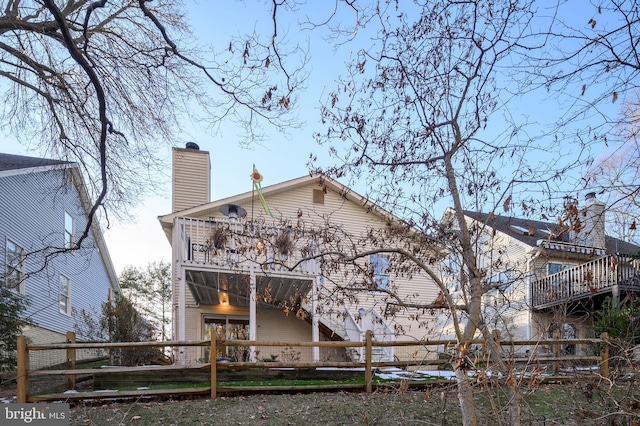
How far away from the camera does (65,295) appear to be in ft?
51.9

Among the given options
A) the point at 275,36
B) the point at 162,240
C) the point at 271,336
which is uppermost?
the point at 275,36

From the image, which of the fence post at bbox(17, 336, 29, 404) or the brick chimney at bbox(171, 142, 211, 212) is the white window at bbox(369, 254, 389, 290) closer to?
the fence post at bbox(17, 336, 29, 404)

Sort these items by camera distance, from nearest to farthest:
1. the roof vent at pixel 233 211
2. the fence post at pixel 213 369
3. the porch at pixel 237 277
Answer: the fence post at pixel 213 369 → the porch at pixel 237 277 → the roof vent at pixel 233 211

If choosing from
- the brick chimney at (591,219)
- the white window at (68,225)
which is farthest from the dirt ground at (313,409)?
the white window at (68,225)

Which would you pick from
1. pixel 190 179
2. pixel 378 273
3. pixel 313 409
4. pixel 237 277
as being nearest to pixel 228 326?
pixel 237 277

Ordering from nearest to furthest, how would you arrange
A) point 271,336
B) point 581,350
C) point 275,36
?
point 275,36 → point 581,350 → point 271,336

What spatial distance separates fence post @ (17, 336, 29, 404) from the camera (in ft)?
20.9

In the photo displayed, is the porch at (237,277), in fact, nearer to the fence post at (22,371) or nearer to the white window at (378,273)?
the white window at (378,273)

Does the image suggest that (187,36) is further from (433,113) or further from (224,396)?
(224,396)

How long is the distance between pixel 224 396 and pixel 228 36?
17.4 feet

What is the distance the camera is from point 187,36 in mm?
7422

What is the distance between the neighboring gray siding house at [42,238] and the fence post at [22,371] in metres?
4.15

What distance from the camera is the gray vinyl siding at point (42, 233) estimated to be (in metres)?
12.6

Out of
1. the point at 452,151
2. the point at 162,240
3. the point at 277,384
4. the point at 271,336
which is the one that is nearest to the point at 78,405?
the point at 277,384
